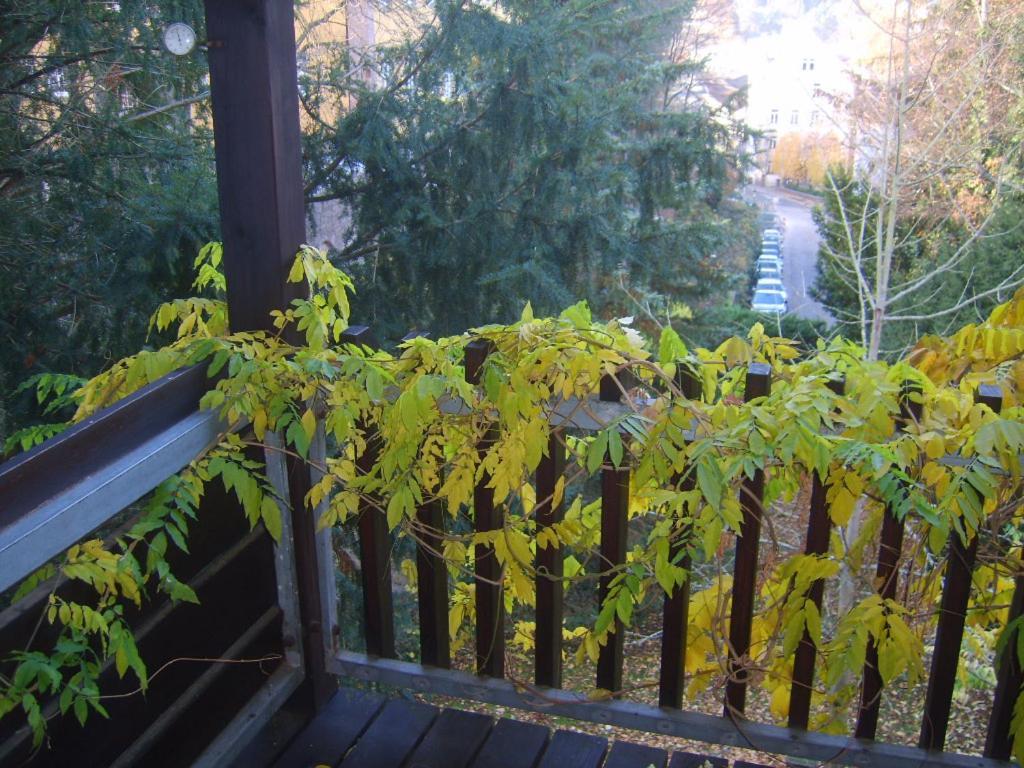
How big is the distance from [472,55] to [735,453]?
499 cm

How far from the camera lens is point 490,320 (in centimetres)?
624

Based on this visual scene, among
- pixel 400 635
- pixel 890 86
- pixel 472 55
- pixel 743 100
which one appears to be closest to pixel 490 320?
pixel 472 55

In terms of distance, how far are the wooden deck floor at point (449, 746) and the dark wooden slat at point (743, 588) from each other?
0.48 feet

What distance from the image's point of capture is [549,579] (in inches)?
74.0

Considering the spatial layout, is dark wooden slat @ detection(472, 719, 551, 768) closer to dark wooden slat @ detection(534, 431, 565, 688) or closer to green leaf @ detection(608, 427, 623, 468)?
dark wooden slat @ detection(534, 431, 565, 688)

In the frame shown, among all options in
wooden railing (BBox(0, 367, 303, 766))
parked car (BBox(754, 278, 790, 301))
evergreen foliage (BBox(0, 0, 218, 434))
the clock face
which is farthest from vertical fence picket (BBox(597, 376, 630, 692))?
parked car (BBox(754, 278, 790, 301))

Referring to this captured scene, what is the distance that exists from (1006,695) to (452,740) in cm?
111

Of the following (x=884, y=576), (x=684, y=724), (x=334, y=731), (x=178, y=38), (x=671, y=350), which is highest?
(x=178, y=38)

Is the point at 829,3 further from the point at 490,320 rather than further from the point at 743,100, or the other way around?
the point at 490,320

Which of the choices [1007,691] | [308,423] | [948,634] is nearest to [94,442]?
[308,423]

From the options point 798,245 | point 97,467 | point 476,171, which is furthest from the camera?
point 798,245

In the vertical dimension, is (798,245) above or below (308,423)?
below

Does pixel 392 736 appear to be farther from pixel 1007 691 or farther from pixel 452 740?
pixel 1007 691

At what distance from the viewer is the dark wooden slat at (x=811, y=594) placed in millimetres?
1683
